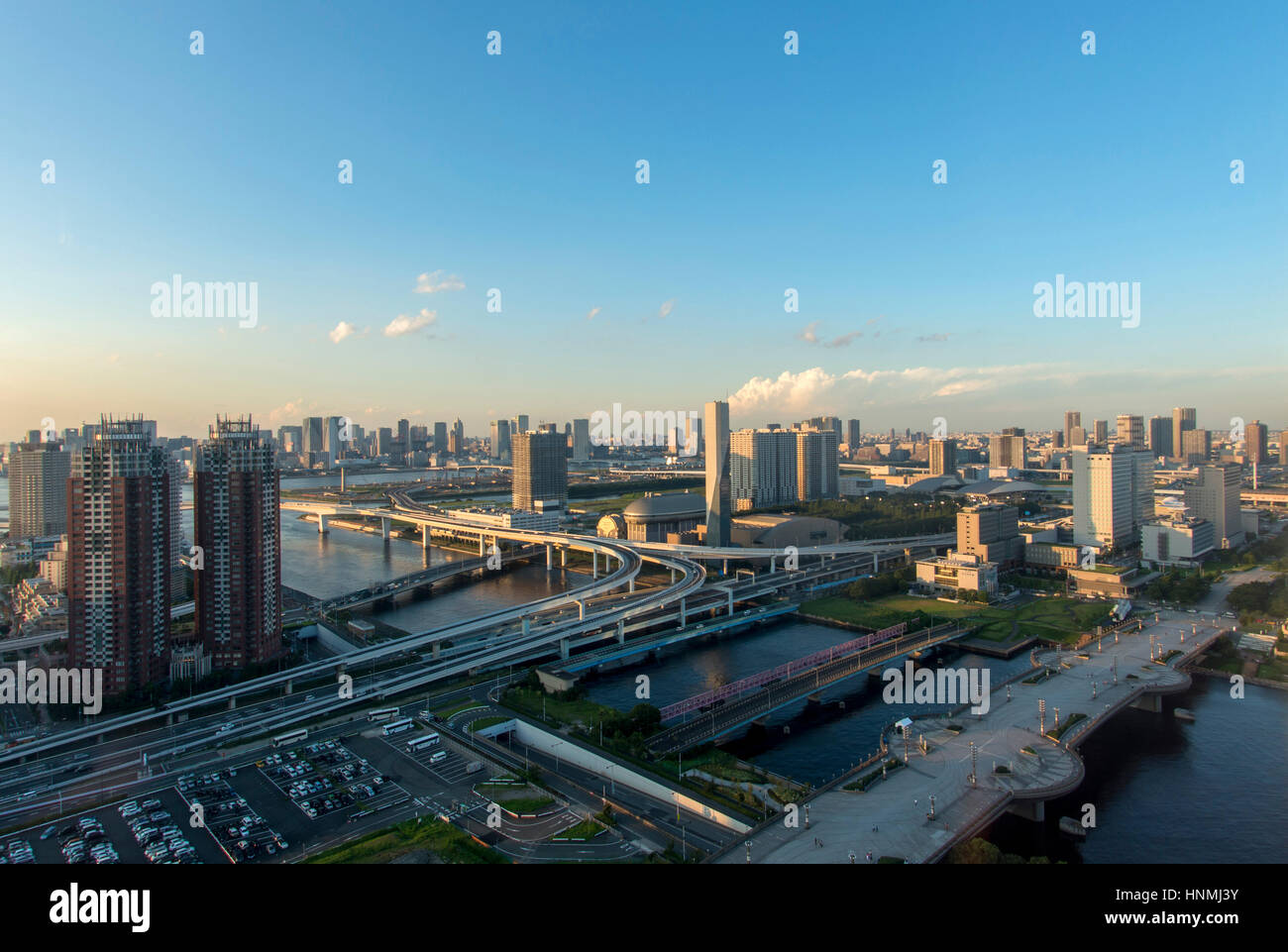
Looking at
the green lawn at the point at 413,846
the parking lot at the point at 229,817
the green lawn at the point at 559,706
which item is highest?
the green lawn at the point at 413,846

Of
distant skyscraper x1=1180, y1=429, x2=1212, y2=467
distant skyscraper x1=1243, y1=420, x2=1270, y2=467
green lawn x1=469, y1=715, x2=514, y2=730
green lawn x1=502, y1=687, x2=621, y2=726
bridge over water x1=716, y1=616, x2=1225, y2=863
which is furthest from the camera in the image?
distant skyscraper x1=1180, y1=429, x2=1212, y2=467

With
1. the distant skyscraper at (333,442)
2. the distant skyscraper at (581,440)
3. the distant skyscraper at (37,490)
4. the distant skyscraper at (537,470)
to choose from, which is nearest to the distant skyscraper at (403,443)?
the distant skyscraper at (333,442)

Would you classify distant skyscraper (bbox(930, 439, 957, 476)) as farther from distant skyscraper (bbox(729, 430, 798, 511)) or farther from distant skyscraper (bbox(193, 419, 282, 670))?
distant skyscraper (bbox(193, 419, 282, 670))

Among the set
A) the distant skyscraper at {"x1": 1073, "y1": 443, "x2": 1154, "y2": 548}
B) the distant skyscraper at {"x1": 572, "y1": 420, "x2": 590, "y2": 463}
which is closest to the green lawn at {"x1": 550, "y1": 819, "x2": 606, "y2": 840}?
the distant skyscraper at {"x1": 1073, "y1": 443, "x2": 1154, "y2": 548}

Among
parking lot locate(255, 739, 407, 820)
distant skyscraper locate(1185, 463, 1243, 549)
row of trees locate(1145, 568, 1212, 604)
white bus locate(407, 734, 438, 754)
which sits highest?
distant skyscraper locate(1185, 463, 1243, 549)

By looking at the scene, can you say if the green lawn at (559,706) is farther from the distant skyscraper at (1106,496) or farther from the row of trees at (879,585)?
the distant skyscraper at (1106,496)
